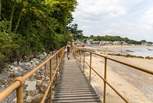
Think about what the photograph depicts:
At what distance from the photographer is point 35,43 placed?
34.6 metres

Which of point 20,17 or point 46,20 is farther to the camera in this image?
point 46,20

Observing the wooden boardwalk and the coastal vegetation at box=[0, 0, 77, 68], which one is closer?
the wooden boardwalk

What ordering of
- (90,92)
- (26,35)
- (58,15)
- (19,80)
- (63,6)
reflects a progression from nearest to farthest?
1. (19,80)
2. (90,92)
3. (26,35)
4. (63,6)
5. (58,15)

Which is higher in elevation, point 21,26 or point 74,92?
point 21,26

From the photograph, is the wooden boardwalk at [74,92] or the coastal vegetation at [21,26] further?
the coastal vegetation at [21,26]

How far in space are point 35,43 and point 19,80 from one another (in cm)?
3197

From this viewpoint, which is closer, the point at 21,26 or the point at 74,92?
the point at 74,92

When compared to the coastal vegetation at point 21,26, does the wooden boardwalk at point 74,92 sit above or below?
below

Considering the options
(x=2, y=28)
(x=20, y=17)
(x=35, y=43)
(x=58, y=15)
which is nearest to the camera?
(x=2, y=28)

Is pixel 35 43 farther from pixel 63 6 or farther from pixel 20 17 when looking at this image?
pixel 63 6

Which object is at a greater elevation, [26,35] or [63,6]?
[63,6]

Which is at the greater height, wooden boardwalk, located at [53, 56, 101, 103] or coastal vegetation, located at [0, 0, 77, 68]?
coastal vegetation, located at [0, 0, 77, 68]

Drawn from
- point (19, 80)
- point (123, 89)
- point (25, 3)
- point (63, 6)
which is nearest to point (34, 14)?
point (25, 3)

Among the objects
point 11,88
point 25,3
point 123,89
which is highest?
point 25,3
